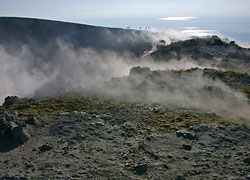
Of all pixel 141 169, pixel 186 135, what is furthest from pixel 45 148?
pixel 186 135

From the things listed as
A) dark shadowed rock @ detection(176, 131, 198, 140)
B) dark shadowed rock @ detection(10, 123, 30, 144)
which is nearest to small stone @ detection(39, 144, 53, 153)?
dark shadowed rock @ detection(10, 123, 30, 144)

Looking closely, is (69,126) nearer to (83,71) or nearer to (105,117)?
(105,117)

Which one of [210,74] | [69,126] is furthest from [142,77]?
[69,126]

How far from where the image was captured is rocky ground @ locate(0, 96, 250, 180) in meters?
10.8

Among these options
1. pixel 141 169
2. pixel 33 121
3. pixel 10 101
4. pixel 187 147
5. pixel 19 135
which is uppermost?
pixel 33 121

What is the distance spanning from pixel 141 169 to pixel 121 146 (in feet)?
6.44

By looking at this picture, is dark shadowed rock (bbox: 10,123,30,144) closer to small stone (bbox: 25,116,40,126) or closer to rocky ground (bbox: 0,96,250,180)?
rocky ground (bbox: 0,96,250,180)

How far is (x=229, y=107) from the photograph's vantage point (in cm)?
1877

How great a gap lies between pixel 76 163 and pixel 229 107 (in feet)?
37.6

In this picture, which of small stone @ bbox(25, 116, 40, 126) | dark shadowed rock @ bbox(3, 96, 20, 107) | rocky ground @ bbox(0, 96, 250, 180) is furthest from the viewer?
dark shadowed rock @ bbox(3, 96, 20, 107)

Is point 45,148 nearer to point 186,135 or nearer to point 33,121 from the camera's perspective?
point 33,121

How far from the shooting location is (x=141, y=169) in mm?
10891

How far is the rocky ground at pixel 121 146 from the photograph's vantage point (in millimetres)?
10770

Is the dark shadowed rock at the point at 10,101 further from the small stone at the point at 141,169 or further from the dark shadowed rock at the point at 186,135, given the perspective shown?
the small stone at the point at 141,169
